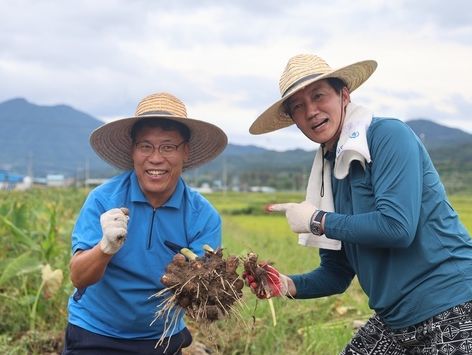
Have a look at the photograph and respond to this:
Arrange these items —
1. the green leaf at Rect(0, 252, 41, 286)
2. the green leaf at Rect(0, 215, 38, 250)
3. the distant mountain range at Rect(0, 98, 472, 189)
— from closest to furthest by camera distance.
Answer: the green leaf at Rect(0, 252, 41, 286)
the green leaf at Rect(0, 215, 38, 250)
the distant mountain range at Rect(0, 98, 472, 189)

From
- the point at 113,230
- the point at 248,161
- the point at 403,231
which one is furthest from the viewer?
the point at 248,161

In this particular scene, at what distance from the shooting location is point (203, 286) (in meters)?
2.44

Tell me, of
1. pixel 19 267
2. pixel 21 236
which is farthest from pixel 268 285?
pixel 21 236

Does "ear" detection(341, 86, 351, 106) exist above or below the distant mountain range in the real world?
below

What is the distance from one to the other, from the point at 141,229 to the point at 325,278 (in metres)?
0.84

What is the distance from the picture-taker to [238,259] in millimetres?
2572

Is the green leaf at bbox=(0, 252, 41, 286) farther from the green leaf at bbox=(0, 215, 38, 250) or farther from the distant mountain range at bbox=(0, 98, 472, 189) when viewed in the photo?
the distant mountain range at bbox=(0, 98, 472, 189)

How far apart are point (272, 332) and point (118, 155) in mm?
1812

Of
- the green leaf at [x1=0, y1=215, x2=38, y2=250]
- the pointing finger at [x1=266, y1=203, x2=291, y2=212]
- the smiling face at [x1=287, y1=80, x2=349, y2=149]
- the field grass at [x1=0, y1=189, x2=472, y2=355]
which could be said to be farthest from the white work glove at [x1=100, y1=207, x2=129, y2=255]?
the green leaf at [x1=0, y1=215, x2=38, y2=250]

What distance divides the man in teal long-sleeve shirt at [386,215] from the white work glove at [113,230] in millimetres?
590

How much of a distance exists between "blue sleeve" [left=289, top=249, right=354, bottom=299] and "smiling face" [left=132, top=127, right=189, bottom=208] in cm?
72

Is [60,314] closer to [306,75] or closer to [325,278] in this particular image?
[325,278]

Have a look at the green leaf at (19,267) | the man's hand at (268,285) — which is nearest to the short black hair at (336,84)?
the man's hand at (268,285)

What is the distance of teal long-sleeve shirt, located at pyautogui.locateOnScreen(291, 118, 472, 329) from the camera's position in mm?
2180
